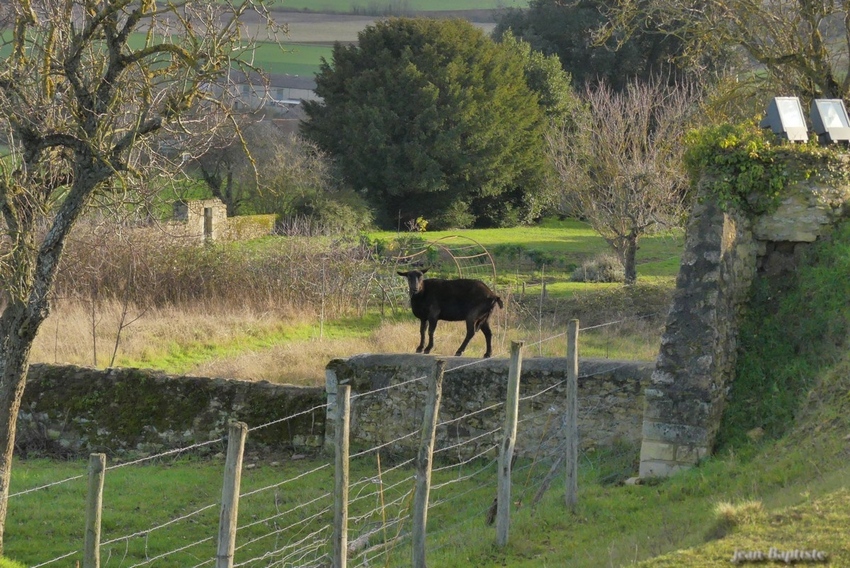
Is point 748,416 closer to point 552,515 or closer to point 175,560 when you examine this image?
point 552,515

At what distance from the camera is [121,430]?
13789 mm

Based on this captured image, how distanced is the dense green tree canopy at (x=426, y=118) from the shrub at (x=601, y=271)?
525 inches

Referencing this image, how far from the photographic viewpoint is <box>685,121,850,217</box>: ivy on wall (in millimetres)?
10719

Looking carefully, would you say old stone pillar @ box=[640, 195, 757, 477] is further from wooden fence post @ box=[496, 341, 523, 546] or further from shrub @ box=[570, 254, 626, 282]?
shrub @ box=[570, 254, 626, 282]

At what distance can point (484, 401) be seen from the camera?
483 inches

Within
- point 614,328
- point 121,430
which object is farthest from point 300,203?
point 121,430

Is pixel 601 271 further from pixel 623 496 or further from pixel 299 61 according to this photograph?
pixel 299 61

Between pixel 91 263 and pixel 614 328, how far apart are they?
35.3 feet

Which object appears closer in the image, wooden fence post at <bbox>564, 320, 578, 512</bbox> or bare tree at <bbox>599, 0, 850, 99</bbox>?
wooden fence post at <bbox>564, 320, 578, 512</bbox>

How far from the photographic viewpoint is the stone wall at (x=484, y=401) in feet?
37.5

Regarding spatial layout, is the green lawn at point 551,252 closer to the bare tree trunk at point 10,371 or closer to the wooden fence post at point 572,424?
the wooden fence post at point 572,424

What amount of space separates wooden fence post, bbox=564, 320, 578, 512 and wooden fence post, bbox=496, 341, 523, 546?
0.90 m
